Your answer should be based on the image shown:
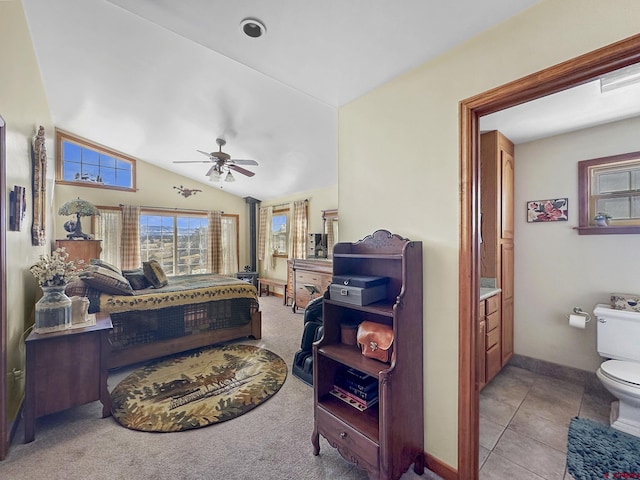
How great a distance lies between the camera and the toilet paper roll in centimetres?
234

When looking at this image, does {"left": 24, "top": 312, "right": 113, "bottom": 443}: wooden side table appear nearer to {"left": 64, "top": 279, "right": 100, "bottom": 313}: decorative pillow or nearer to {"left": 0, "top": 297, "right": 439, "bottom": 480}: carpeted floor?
{"left": 0, "top": 297, "right": 439, "bottom": 480}: carpeted floor

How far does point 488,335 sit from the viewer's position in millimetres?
2338

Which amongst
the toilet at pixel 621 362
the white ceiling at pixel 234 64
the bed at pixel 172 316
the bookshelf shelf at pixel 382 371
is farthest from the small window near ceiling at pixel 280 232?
the toilet at pixel 621 362

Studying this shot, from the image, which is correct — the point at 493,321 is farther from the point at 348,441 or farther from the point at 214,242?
the point at 214,242

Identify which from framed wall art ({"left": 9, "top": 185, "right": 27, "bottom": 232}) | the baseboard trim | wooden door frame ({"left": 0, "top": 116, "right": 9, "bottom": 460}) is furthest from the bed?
the baseboard trim

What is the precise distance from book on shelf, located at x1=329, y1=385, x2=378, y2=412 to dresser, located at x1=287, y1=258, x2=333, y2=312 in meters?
2.57

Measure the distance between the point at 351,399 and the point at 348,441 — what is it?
0.69 ft

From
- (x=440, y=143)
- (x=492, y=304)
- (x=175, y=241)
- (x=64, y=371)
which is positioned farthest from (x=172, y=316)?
(x=175, y=241)

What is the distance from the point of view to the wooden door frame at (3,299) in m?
1.64

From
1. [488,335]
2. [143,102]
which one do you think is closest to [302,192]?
[143,102]

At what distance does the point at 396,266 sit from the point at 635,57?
126 cm

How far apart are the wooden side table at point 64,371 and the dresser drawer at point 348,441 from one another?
5.49ft

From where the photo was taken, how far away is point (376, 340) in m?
1.53

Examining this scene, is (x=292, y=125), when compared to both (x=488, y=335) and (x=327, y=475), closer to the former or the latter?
(x=488, y=335)
